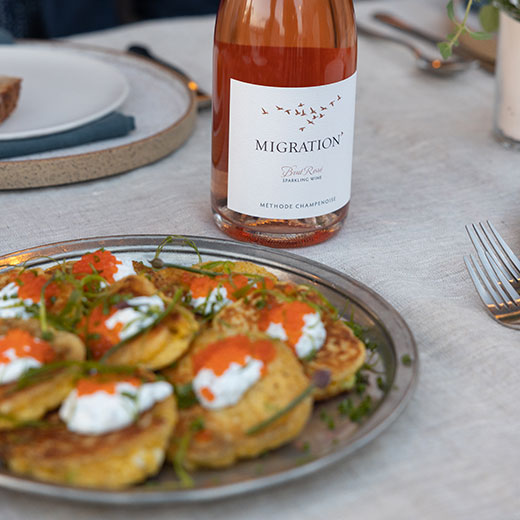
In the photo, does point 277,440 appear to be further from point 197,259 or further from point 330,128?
point 330,128

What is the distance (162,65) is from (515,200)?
2.47 ft

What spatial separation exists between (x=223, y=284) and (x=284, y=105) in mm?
266

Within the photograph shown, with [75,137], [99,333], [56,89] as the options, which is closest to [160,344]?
[99,333]

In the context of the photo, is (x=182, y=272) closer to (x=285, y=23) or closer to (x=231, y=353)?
(x=231, y=353)

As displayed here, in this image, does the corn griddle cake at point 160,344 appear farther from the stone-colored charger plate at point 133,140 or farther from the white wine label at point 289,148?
the stone-colored charger plate at point 133,140

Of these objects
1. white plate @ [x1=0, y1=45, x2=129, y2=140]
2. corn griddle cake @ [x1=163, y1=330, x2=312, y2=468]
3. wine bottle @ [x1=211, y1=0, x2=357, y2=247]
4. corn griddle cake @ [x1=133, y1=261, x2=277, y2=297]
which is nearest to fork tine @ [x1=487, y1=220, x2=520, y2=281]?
wine bottle @ [x1=211, y1=0, x2=357, y2=247]

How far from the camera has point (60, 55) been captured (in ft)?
5.12

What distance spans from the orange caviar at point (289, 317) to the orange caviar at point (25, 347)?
0.20 metres

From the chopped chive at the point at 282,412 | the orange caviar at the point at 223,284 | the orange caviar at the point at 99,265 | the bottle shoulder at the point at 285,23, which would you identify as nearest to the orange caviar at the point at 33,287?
the orange caviar at the point at 99,265

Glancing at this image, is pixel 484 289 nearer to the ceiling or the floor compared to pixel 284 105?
nearer to the floor

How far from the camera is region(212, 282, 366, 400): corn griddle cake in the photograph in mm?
693

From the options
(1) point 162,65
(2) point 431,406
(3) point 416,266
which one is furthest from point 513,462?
(1) point 162,65

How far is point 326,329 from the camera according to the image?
0.75 metres

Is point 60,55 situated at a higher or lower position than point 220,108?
lower
